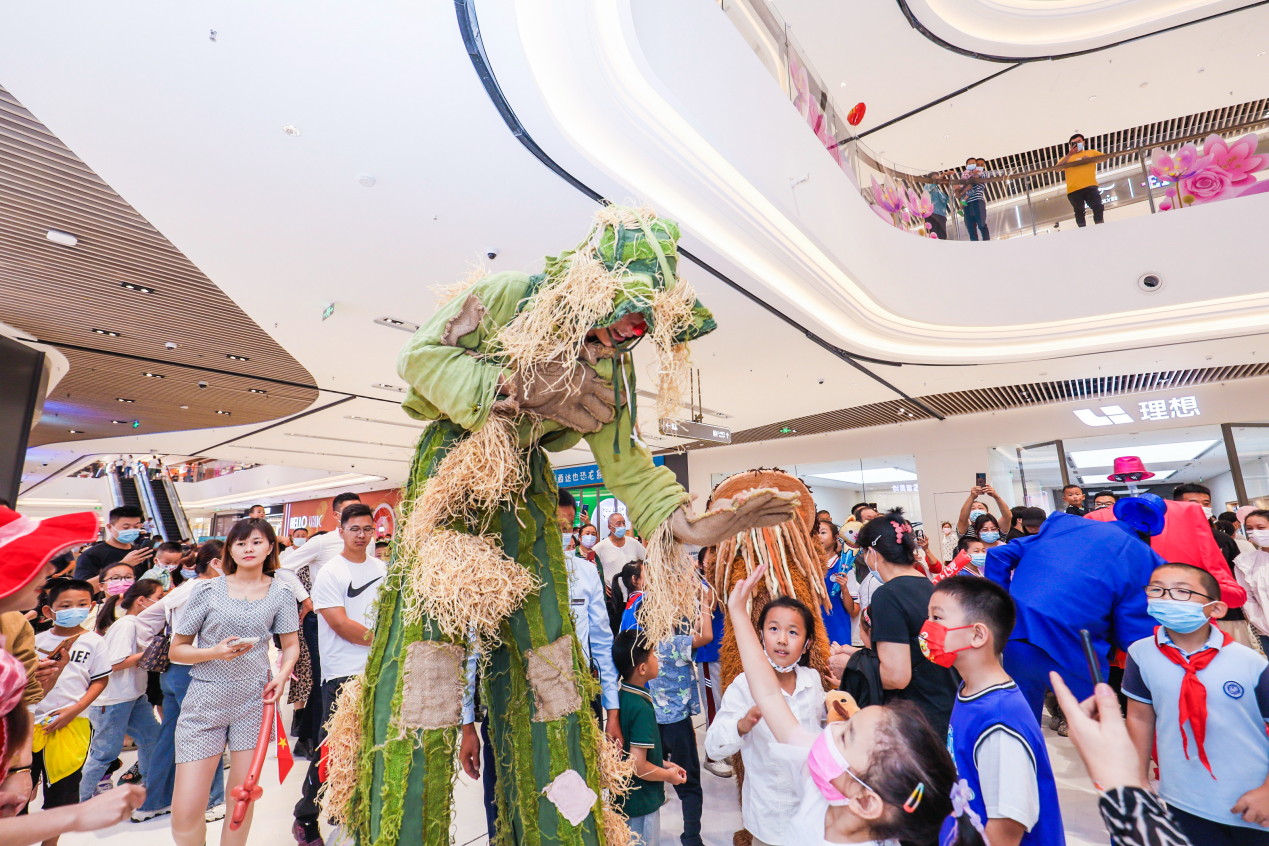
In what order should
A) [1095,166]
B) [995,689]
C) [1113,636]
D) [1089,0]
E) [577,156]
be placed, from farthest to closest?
[1089,0] → [1095,166] → [577,156] → [1113,636] → [995,689]

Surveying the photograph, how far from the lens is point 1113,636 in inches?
88.4

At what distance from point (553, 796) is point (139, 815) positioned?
3.42 metres

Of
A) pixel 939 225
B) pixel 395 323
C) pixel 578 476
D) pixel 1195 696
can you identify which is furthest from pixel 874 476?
pixel 1195 696

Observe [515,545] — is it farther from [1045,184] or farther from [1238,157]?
[1238,157]

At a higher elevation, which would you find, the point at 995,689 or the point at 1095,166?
the point at 1095,166

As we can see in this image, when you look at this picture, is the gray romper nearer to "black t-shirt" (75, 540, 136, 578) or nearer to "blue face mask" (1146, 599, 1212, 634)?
"blue face mask" (1146, 599, 1212, 634)

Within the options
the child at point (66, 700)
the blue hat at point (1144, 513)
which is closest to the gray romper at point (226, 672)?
the child at point (66, 700)

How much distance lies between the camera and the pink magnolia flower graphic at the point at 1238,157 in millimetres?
7016

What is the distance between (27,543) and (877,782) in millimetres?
1679

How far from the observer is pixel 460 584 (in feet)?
3.96

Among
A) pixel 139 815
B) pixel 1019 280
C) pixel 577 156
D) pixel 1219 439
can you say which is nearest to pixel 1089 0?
pixel 1019 280

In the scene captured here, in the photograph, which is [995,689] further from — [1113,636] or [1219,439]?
[1219,439]

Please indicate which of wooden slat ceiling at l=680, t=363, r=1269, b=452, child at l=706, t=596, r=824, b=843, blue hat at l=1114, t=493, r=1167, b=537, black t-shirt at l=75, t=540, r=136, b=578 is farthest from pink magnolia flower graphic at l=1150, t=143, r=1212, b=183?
black t-shirt at l=75, t=540, r=136, b=578

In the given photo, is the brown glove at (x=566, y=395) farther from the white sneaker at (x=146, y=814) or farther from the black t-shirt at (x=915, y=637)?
the white sneaker at (x=146, y=814)
